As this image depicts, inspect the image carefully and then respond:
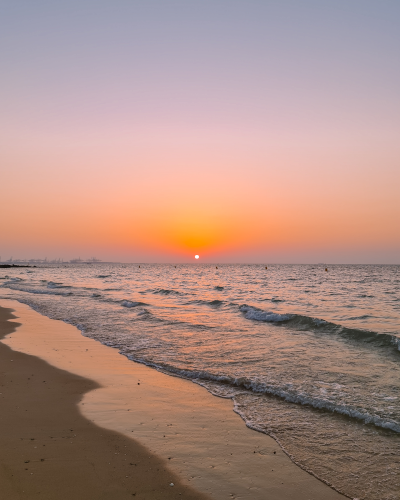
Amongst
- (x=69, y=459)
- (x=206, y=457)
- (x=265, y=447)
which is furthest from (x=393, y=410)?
(x=69, y=459)

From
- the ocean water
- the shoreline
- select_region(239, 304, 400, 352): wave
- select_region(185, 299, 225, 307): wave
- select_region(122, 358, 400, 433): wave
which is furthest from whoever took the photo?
select_region(185, 299, 225, 307): wave

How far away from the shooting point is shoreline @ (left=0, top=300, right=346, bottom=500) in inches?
206

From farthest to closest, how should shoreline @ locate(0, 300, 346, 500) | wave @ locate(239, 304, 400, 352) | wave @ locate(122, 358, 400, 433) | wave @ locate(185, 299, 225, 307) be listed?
1. wave @ locate(185, 299, 225, 307)
2. wave @ locate(239, 304, 400, 352)
3. wave @ locate(122, 358, 400, 433)
4. shoreline @ locate(0, 300, 346, 500)

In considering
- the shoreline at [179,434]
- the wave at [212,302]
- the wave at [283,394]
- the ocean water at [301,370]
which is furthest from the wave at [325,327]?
the shoreline at [179,434]

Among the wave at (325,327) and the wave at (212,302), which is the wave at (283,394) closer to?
the wave at (325,327)

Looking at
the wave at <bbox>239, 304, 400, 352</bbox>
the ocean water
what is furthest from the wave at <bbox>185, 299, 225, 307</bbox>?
the ocean water

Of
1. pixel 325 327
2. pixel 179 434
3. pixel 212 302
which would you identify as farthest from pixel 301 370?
pixel 212 302

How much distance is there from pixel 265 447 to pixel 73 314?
62.9ft

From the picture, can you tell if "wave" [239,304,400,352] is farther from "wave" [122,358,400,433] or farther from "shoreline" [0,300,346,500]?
"shoreline" [0,300,346,500]

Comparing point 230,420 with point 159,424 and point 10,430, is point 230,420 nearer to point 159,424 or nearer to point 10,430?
point 159,424

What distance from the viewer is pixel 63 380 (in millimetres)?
10016

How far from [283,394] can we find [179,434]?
335 centimetres

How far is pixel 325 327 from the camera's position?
1880 centimetres

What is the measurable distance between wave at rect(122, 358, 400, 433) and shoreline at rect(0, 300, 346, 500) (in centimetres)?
61
